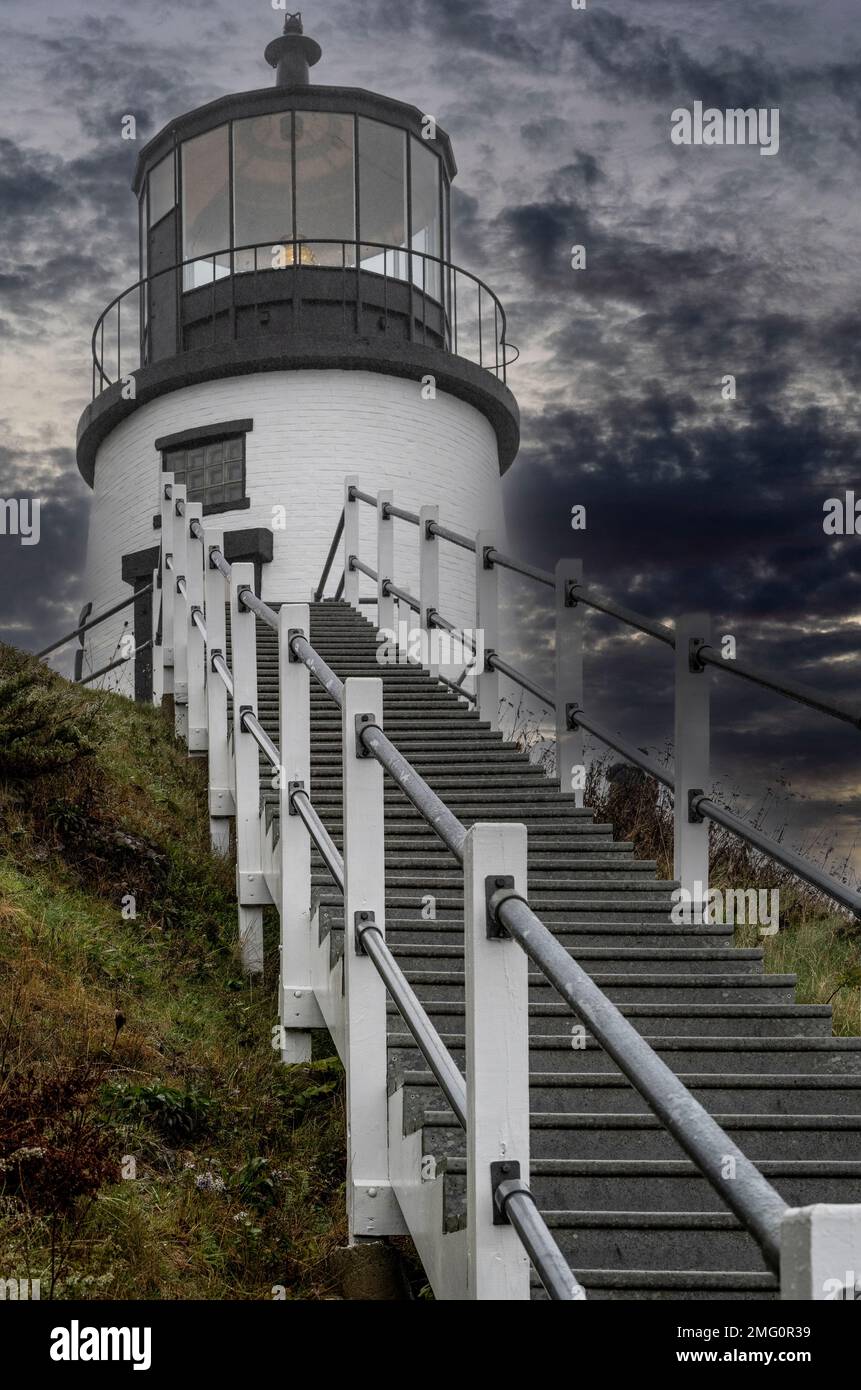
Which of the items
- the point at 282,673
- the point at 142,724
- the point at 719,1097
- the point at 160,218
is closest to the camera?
the point at 719,1097

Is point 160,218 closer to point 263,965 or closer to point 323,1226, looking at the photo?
point 263,965

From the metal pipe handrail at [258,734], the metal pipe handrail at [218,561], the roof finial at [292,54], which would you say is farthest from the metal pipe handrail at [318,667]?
the roof finial at [292,54]

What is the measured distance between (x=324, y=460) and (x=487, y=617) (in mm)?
8842

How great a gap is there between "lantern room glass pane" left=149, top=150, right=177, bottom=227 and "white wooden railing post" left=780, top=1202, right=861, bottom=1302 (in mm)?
19174

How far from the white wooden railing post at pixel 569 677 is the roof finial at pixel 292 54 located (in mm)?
13102

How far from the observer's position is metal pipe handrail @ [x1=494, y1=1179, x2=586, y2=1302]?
2.63 metres

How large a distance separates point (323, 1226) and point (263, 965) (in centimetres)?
263

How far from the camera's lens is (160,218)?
19.7 metres

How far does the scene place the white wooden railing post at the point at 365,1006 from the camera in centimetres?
466

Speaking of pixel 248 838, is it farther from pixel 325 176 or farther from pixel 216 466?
pixel 325 176

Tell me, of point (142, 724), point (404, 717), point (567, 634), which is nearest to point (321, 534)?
point (142, 724)

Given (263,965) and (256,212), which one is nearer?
(263,965)

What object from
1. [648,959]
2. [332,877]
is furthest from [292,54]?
[648,959]

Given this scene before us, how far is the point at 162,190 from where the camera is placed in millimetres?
19766
